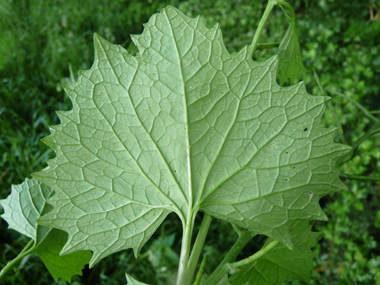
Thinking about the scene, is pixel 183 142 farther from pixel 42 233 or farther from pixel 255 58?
pixel 255 58

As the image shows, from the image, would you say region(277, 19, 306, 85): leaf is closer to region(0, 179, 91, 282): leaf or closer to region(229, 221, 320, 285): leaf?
region(229, 221, 320, 285): leaf

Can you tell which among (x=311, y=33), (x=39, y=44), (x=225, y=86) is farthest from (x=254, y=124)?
(x=39, y=44)

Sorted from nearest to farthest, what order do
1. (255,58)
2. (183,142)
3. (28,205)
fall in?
(183,142), (28,205), (255,58)

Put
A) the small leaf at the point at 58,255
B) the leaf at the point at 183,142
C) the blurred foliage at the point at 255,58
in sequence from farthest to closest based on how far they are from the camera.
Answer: the blurred foliage at the point at 255,58 → the small leaf at the point at 58,255 → the leaf at the point at 183,142

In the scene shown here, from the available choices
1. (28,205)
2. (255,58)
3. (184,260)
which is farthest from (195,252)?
(255,58)

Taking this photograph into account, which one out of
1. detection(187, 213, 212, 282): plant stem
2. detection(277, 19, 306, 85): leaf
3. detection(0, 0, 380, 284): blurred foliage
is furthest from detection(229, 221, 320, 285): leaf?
detection(0, 0, 380, 284): blurred foliage

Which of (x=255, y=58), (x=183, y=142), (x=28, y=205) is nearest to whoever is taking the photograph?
(x=183, y=142)

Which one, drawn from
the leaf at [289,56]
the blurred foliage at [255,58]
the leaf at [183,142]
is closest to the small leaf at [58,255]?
the leaf at [183,142]

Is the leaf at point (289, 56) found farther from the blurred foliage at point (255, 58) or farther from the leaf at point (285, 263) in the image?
the blurred foliage at point (255, 58)
